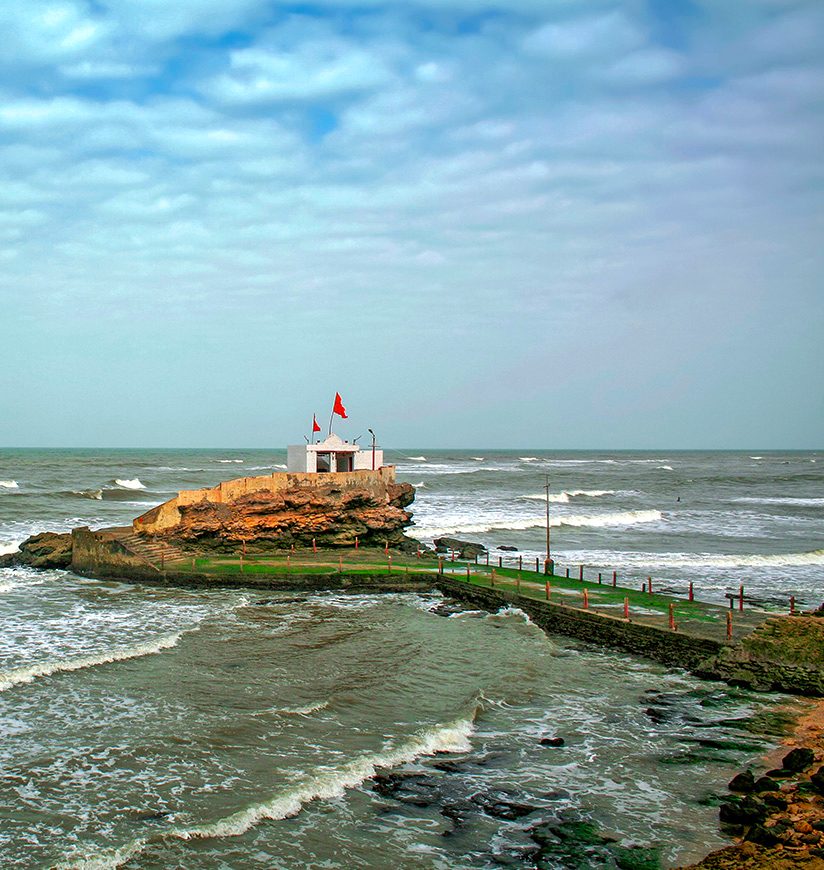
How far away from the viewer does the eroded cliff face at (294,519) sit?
41.9 m

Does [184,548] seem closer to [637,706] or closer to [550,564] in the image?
[550,564]

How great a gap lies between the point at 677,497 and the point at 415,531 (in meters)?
46.5

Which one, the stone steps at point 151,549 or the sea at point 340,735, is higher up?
the stone steps at point 151,549

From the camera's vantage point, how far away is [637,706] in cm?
2102

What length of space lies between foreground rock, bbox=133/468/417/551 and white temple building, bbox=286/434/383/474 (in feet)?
7.05

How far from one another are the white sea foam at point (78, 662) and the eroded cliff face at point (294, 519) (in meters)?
15.4

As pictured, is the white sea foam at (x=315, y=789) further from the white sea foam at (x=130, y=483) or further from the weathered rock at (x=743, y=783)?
the white sea foam at (x=130, y=483)

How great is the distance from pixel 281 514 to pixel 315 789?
2834 centimetres

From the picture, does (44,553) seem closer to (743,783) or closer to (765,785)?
(743,783)

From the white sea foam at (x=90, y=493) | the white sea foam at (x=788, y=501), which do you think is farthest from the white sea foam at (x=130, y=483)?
the white sea foam at (x=788, y=501)

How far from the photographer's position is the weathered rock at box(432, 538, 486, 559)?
4694 cm

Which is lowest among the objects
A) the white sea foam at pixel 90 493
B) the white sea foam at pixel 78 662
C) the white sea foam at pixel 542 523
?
the white sea foam at pixel 542 523

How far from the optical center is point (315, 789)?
15.4m

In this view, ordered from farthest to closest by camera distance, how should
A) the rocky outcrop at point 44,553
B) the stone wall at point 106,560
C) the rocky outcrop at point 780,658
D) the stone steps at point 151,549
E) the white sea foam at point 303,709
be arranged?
the rocky outcrop at point 44,553
the stone steps at point 151,549
the stone wall at point 106,560
the rocky outcrop at point 780,658
the white sea foam at point 303,709
